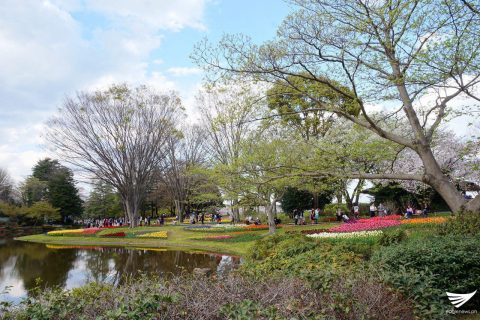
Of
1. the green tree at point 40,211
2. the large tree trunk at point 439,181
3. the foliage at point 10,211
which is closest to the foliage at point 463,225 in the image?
the large tree trunk at point 439,181

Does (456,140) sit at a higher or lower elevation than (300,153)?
higher

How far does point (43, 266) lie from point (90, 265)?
2.07 meters

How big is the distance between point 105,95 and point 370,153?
22.8 meters

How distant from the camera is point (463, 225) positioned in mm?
7660

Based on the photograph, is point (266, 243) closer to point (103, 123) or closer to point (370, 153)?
point (370, 153)

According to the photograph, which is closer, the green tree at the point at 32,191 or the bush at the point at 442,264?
the bush at the point at 442,264

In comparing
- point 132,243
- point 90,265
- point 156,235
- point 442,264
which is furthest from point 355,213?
point 442,264

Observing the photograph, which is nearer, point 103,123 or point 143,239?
point 143,239

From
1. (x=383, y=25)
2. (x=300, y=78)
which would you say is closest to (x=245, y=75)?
(x=300, y=78)

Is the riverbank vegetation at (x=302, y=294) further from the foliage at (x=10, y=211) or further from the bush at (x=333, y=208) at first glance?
the foliage at (x=10, y=211)

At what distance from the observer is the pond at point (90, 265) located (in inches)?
476

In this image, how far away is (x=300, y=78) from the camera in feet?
29.5
